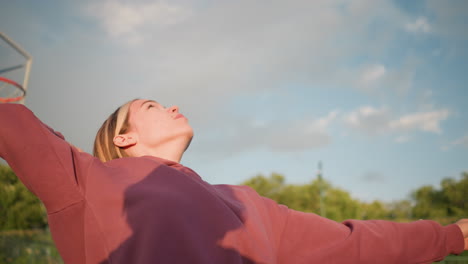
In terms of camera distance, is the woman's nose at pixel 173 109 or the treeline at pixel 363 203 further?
the treeline at pixel 363 203

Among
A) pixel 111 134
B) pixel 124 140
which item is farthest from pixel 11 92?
pixel 124 140

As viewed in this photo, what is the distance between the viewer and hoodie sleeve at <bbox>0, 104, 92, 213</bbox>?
122 centimetres

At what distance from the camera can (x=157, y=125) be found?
1938 millimetres

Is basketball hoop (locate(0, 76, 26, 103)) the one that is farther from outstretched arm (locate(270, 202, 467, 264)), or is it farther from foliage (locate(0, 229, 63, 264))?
outstretched arm (locate(270, 202, 467, 264))

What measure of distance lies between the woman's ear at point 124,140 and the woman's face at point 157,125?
35 mm

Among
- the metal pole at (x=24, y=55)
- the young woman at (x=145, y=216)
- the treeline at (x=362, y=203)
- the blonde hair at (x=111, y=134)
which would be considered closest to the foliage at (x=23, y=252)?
the metal pole at (x=24, y=55)

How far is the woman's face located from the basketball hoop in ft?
18.0

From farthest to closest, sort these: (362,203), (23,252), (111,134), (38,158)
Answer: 1. (362,203)
2. (23,252)
3. (111,134)
4. (38,158)

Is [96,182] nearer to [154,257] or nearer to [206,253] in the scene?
[154,257]

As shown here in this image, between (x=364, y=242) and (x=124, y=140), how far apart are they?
1395 mm

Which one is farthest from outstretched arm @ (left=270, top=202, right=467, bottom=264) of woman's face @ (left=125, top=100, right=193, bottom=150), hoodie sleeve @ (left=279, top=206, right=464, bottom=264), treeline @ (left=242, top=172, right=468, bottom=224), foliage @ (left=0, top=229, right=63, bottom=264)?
treeline @ (left=242, top=172, right=468, bottom=224)

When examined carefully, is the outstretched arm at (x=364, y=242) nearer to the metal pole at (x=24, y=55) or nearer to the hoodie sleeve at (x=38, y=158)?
the hoodie sleeve at (x=38, y=158)

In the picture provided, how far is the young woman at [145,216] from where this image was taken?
48.4 inches

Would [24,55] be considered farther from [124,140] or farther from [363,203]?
[363,203]
